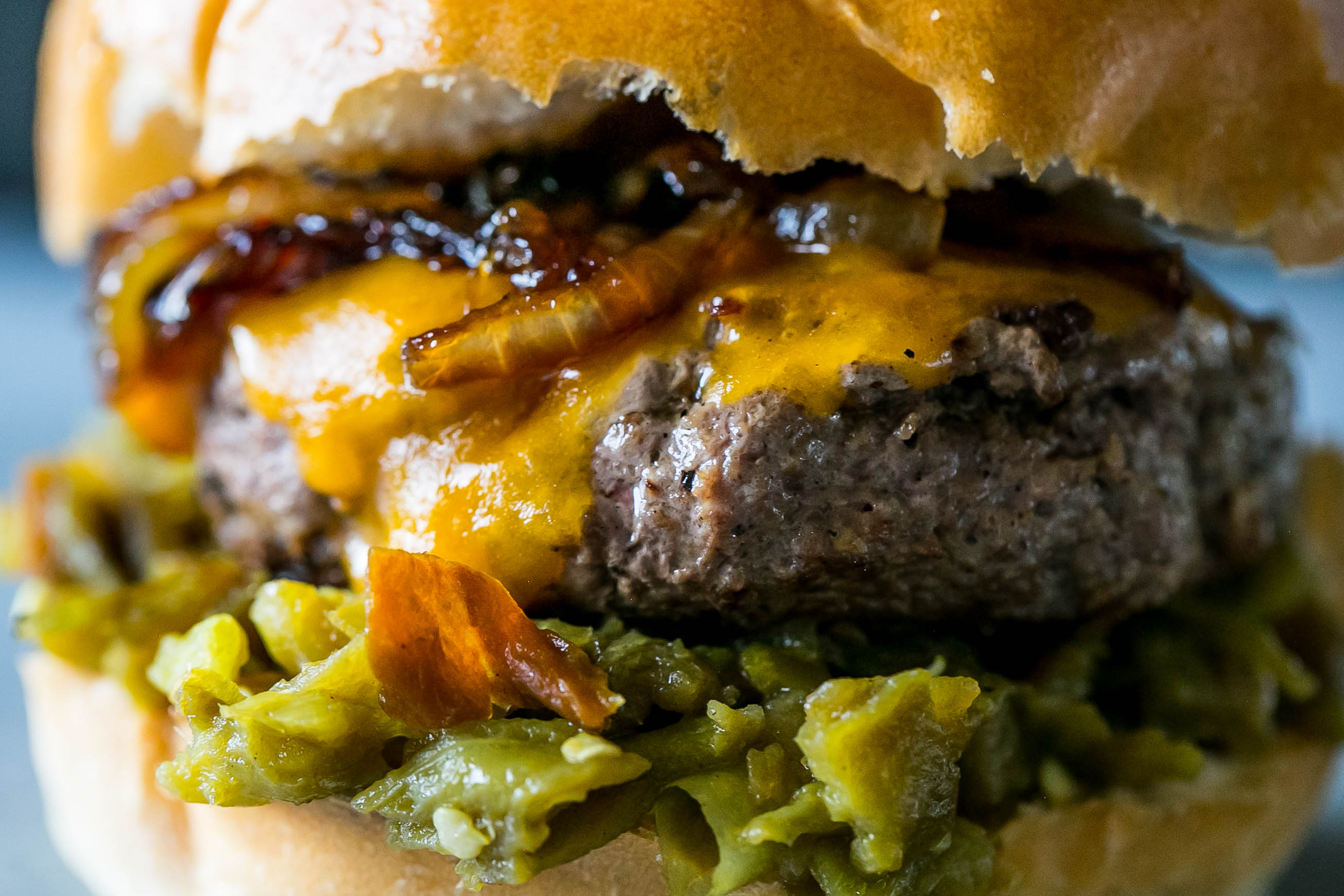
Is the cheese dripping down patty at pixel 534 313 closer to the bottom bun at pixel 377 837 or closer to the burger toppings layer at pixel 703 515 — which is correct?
the burger toppings layer at pixel 703 515

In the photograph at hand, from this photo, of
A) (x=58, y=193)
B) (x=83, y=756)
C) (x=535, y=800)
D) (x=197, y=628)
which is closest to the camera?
(x=535, y=800)

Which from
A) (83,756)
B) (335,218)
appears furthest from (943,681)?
(83,756)

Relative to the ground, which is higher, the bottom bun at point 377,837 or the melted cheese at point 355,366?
the melted cheese at point 355,366

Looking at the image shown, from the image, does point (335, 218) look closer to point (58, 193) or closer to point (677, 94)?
point (677, 94)

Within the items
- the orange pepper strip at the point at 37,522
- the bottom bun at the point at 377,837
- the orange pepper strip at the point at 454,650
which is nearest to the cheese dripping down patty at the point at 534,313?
the orange pepper strip at the point at 454,650

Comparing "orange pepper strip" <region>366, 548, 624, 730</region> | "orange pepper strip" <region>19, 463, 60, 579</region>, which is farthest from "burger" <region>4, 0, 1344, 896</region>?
"orange pepper strip" <region>19, 463, 60, 579</region>

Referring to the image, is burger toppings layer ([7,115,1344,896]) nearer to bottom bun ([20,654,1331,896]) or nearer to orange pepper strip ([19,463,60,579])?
bottom bun ([20,654,1331,896])
